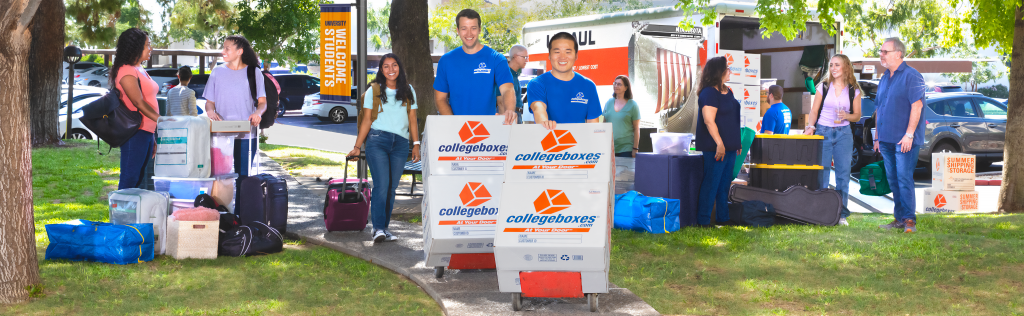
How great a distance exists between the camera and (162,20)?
4909cm

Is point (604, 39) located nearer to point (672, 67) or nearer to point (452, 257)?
point (672, 67)

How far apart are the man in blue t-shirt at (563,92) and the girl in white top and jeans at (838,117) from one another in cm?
361

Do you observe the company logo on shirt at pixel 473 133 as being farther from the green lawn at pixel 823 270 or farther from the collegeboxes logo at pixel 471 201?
the green lawn at pixel 823 270

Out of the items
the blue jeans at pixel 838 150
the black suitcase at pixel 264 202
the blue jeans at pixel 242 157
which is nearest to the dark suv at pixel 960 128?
the blue jeans at pixel 838 150

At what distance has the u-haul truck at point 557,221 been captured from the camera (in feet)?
13.6

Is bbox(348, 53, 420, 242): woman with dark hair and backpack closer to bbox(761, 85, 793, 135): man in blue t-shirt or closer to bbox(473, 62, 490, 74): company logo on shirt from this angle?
bbox(473, 62, 490, 74): company logo on shirt

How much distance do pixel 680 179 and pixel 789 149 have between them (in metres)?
1.17

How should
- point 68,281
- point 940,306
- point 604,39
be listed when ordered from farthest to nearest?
point 604,39
point 68,281
point 940,306

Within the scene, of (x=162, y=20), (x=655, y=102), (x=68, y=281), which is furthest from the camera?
(x=162, y=20)

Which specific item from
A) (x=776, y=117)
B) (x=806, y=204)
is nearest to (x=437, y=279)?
(x=806, y=204)

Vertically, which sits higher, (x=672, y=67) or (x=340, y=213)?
(x=672, y=67)

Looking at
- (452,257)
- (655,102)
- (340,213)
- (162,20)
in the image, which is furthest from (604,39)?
(162,20)

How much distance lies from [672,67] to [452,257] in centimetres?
686

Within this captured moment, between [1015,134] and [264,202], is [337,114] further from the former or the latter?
[1015,134]
